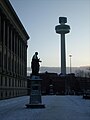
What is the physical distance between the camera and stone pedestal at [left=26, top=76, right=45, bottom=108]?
32812mm

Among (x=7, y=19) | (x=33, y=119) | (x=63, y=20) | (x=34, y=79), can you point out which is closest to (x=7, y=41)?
(x=7, y=19)

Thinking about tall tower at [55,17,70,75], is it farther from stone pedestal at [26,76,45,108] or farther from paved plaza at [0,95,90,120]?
stone pedestal at [26,76,45,108]

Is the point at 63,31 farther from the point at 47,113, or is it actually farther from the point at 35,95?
the point at 47,113

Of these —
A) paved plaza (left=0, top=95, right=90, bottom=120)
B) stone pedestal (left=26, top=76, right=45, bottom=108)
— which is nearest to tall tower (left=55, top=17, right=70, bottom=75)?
paved plaza (left=0, top=95, right=90, bottom=120)

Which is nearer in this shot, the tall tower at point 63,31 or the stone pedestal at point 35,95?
the stone pedestal at point 35,95

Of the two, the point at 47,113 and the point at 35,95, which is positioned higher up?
the point at 35,95

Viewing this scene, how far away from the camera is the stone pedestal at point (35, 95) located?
32.8m

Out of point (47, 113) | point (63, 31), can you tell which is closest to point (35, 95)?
point (47, 113)

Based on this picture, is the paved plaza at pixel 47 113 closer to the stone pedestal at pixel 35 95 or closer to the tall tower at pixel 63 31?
the stone pedestal at pixel 35 95

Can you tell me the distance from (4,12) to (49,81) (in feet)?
319

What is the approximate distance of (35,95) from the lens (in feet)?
110

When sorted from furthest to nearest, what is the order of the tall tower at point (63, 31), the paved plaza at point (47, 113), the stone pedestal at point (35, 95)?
the tall tower at point (63, 31) < the stone pedestal at point (35, 95) < the paved plaza at point (47, 113)

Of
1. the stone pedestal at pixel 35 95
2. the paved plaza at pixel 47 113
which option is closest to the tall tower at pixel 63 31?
the paved plaza at pixel 47 113

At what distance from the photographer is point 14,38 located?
83.6m
